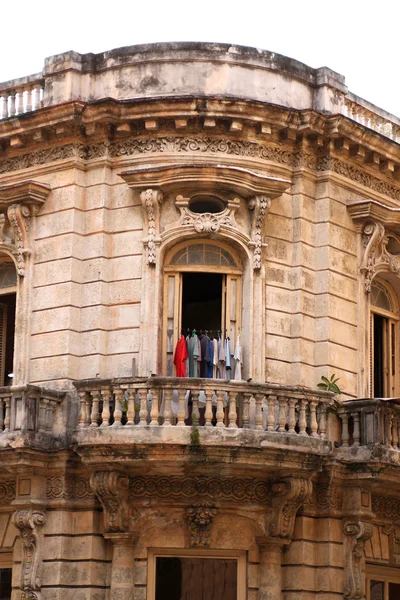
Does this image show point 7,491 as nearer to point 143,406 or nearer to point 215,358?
point 143,406

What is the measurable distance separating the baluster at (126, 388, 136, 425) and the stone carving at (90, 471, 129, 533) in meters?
0.92

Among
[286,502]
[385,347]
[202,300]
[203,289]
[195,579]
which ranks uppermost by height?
[203,289]

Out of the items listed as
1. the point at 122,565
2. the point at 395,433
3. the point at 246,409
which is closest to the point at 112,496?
the point at 122,565

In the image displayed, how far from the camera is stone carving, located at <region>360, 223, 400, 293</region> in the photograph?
2358 cm

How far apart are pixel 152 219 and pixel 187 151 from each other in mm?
1367

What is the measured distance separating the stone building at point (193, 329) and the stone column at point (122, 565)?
0.12 feet

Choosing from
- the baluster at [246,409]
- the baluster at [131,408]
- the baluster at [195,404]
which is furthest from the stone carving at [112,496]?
the baluster at [246,409]

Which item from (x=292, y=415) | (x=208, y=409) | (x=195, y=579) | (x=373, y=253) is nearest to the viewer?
(x=208, y=409)

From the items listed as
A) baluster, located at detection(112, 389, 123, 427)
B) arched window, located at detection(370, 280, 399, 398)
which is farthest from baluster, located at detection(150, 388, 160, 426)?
arched window, located at detection(370, 280, 399, 398)

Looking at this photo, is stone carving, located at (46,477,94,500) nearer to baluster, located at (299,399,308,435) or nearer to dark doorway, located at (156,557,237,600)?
dark doorway, located at (156,557,237,600)

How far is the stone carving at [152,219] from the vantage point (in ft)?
72.2

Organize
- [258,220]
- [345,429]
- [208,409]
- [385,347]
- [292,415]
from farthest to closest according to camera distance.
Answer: [385,347] → [258,220] → [345,429] → [292,415] → [208,409]

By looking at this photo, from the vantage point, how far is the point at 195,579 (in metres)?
21.0

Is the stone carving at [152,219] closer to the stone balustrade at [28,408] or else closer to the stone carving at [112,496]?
the stone balustrade at [28,408]
